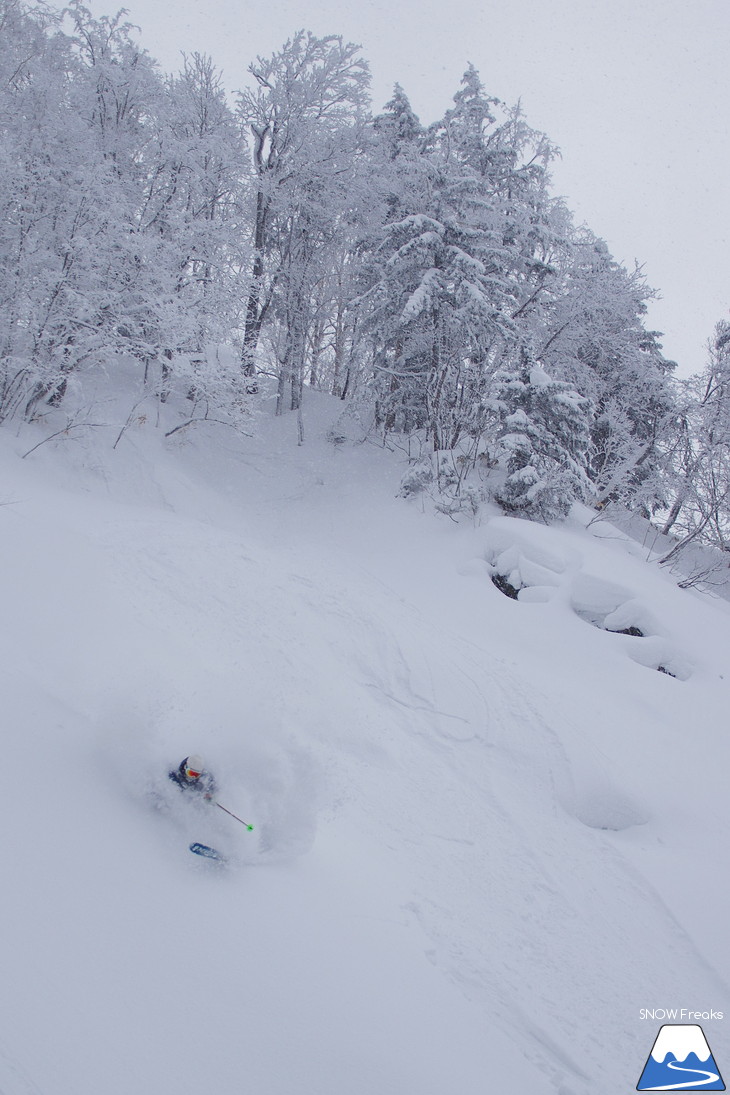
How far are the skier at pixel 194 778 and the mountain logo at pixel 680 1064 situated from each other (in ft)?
11.4

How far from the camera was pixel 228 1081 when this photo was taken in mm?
2799

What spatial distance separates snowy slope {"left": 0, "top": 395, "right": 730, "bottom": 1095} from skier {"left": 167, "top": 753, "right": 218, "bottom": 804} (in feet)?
0.47

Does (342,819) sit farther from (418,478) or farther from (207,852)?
(418,478)

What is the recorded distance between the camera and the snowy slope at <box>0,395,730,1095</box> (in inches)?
121

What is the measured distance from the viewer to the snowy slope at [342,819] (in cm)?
308

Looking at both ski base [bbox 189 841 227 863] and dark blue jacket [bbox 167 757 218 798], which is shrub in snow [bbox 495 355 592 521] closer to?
dark blue jacket [bbox 167 757 218 798]

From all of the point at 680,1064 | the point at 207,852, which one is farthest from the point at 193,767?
the point at 680,1064

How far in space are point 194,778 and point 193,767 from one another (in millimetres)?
107

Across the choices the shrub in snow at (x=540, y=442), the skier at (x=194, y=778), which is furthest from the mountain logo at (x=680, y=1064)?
the shrub in snow at (x=540, y=442)

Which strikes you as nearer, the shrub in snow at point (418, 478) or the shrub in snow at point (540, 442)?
the shrub in snow at point (540, 442)

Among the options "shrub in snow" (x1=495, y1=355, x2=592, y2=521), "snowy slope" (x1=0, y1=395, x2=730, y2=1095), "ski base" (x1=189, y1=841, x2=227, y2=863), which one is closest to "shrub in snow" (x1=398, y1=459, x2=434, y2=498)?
"shrub in snow" (x1=495, y1=355, x2=592, y2=521)

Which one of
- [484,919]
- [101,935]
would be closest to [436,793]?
[484,919]

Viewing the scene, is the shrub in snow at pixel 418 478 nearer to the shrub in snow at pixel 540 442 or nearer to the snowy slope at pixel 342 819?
the shrub in snow at pixel 540 442

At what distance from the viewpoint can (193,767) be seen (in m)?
4.04
